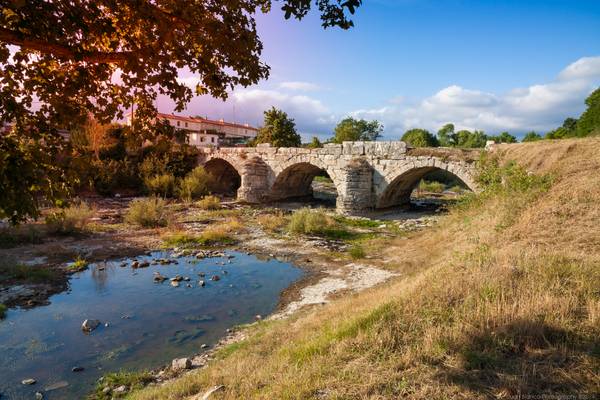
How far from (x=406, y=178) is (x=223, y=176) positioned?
13.8 metres

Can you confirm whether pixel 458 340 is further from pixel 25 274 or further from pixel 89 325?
pixel 25 274

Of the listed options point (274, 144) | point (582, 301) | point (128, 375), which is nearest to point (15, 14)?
point (128, 375)

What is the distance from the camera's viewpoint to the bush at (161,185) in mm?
20734

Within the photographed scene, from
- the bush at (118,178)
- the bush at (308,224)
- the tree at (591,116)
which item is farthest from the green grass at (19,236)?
the tree at (591,116)

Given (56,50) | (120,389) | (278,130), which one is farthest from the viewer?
(278,130)

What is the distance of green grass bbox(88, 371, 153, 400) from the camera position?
4484mm

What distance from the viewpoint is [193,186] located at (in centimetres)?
2053

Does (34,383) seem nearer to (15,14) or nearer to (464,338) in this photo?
(15,14)

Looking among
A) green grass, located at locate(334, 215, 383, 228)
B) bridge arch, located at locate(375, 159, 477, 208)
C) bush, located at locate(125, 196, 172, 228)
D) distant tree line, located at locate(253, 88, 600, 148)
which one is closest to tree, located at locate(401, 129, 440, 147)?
distant tree line, located at locate(253, 88, 600, 148)

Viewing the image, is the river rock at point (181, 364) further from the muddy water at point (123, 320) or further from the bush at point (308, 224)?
the bush at point (308, 224)

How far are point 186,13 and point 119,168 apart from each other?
20464 millimetres

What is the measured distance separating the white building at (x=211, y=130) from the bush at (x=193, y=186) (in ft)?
54.6

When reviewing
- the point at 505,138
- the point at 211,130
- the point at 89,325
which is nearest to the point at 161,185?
the point at 89,325

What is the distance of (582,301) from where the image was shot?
3574 millimetres
